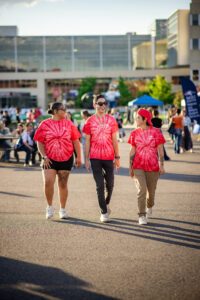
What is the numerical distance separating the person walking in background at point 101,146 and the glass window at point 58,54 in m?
120

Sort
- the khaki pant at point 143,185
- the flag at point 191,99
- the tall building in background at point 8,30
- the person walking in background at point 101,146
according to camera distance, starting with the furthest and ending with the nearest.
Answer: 1. the tall building in background at point 8,30
2. the flag at point 191,99
3. the person walking in background at point 101,146
4. the khaki pant at point 143,185

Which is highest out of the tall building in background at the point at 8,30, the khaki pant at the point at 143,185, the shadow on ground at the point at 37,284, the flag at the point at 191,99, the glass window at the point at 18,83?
the tall building in background at the point at 8,30

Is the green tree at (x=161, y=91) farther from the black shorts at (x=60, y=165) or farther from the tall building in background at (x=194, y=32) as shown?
the black shorts at (x=60, y=165)

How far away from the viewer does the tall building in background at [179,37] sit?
115500 mm

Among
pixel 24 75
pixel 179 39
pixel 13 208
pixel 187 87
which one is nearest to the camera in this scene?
pixel 13 208

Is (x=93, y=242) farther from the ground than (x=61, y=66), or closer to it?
closer to it

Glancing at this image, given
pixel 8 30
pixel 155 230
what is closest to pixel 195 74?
pixel 8 30

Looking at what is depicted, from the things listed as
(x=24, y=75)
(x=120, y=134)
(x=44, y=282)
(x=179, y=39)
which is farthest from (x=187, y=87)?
(x=24, y=75)

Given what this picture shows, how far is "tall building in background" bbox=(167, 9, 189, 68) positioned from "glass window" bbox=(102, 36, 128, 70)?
10902mm

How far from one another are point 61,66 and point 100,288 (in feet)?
406

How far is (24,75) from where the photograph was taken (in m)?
126

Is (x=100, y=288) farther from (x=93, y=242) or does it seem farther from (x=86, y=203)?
(x=86, y=203)

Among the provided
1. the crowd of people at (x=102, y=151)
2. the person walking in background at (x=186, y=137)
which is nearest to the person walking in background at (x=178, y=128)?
the person walking in background at (x=186, y=137)

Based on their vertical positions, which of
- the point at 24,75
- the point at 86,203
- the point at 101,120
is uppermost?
the point at 24,75
